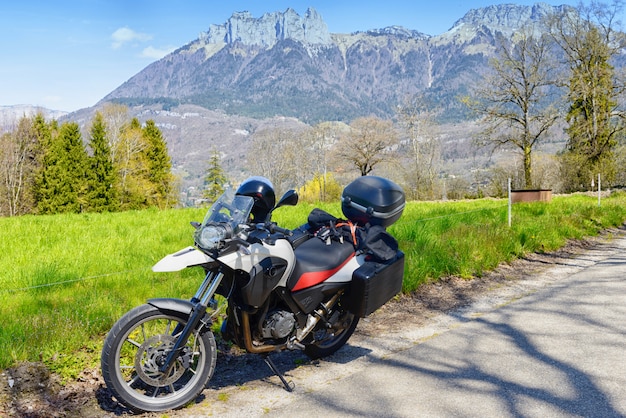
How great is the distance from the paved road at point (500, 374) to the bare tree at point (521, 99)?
34.2 meters

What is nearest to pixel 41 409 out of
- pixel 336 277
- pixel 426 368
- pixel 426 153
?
pixel 336 277

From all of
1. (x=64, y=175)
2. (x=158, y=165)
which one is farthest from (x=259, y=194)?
(x=158, y=165)

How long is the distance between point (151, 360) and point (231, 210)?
113 centimetres

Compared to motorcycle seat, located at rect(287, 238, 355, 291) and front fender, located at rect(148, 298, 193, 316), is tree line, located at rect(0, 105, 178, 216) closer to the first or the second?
motorcycle seat, located at rect(287, 238, 355, 291)

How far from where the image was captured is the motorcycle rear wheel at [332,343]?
455cm

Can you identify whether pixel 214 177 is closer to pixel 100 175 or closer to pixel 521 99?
pixel 100 175

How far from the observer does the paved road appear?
3.51 metres

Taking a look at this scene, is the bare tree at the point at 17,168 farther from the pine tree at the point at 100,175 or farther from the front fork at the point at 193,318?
the front fork at the point at 193,318

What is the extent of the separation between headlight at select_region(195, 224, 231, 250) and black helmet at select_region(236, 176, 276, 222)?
49cm

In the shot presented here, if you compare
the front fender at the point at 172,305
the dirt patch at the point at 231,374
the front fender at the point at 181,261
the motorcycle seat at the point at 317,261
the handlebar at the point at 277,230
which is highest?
the handlebar at the point at 277,230

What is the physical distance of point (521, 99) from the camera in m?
38.3

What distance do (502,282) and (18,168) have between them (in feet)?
157

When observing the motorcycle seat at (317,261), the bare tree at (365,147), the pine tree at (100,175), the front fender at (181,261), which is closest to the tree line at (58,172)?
the pine tree at (100,175)

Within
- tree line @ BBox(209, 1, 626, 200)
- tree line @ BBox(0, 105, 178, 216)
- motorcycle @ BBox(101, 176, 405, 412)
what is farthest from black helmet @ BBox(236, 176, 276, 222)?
tree line @ BBox(0, 105, 178, 216)
